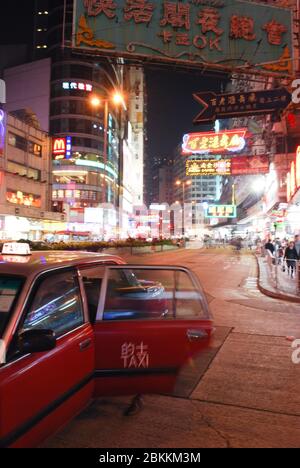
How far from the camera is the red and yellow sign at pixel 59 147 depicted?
47.5 m


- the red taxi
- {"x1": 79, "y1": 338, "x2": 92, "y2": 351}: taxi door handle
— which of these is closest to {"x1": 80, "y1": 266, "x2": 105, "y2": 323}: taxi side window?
the red taxi

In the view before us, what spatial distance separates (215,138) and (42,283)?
18.6 m

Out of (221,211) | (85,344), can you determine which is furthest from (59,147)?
(85,344)

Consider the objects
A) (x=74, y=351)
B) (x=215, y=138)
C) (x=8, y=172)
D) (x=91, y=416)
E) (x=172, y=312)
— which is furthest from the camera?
(x=8, y=172)

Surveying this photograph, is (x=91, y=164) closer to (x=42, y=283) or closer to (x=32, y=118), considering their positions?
(x=32, y=118)

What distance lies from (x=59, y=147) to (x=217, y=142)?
3189cm

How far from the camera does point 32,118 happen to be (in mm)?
50781

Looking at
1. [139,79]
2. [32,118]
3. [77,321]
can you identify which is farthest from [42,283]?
[139,79]

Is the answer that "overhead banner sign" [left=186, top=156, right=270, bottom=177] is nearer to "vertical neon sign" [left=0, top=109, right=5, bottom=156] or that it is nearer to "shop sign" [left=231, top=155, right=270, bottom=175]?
"shop sign" [left=231, top=155, right=270, bottom=175]

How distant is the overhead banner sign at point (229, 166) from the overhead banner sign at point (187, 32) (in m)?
12.4

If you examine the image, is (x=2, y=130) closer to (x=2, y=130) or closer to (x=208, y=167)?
(x=2, y=130)

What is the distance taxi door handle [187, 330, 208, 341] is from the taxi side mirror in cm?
135

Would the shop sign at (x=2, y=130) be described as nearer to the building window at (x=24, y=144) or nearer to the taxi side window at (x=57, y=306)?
the building window at (x=24, y=144)
